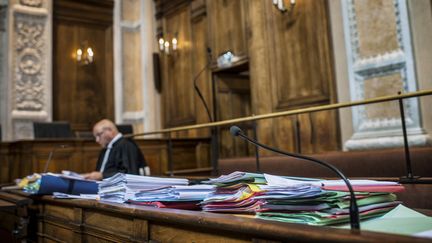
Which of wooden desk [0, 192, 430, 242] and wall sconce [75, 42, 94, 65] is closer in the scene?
wooden desk [0, 192, 430, 242]

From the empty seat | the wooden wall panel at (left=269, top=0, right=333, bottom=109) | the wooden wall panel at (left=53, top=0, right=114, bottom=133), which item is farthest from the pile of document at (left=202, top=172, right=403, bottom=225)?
the wooden wall panel at (left=53, top=0, right=114, bottom=133)

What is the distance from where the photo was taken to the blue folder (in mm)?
2146

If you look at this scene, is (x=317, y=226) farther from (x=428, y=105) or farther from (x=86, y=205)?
(x=428, y=105)

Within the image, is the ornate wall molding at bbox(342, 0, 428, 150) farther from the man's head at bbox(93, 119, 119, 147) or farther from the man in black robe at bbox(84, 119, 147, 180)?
the man's head at bbox(93, 119, 119, 147)

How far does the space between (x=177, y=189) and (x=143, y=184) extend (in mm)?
234

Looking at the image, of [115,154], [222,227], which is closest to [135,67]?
[115,154]

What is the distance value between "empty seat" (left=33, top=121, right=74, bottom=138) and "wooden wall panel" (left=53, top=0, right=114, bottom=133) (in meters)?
1.18

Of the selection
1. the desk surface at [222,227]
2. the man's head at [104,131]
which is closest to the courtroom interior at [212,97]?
the desk surface at [222,227]

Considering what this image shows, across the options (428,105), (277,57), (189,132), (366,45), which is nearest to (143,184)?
(428,105)

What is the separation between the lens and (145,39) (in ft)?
26.8

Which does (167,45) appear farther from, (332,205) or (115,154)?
(332,205)

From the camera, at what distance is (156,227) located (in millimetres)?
1316

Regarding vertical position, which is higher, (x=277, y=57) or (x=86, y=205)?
(x=277, y=57)

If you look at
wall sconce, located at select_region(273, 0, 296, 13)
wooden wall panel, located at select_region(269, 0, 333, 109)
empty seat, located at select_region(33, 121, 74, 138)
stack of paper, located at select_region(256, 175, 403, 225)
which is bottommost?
stack of paper, located at select_region(256, 175, 403, 225)
